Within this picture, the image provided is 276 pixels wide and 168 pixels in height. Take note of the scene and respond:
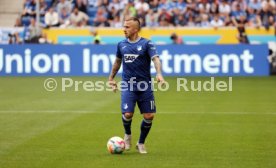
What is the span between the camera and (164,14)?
35344 millimetres

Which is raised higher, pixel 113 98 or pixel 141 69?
pixel 141 69

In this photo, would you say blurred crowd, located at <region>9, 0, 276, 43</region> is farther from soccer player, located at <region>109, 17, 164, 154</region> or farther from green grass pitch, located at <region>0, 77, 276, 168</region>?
soccer player, located at <region>109, 17, 164, 154</region>

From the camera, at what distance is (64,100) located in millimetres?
22406

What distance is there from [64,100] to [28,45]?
9.92 m

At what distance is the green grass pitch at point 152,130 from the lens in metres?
11.6

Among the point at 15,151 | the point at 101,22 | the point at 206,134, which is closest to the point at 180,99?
the point at 206,134

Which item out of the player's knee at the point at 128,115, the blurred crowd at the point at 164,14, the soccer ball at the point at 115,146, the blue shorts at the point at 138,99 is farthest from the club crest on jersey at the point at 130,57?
the blurred crowd at the point at 164,14

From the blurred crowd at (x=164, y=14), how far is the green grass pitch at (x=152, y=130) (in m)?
9.51

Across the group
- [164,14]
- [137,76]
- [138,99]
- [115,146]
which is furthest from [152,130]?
[164,14]

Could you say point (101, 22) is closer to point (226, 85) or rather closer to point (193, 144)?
point (226, 85)

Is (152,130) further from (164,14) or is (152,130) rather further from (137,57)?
(164,14)

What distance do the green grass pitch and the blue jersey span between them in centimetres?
124

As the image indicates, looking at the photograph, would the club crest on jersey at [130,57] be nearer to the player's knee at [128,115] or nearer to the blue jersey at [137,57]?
the blue jersey at [137,57]

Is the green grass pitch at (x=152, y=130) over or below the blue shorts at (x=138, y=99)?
below
